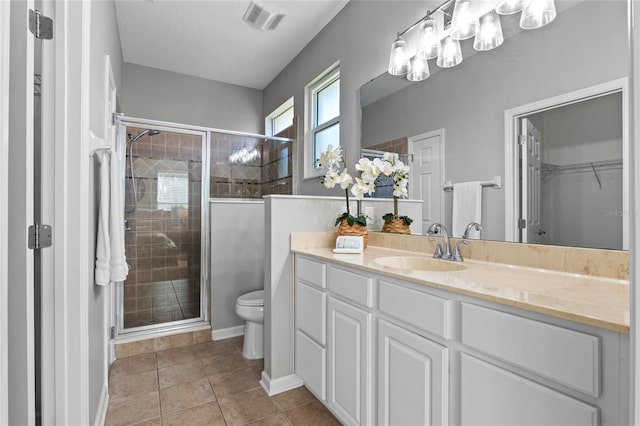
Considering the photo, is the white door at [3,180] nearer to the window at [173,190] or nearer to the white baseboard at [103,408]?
the white baseboard at [103,408]

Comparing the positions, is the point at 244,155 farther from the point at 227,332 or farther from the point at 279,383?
the point at 279,383

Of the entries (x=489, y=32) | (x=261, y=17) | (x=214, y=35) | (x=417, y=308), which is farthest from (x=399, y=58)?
(x=214, y=35)

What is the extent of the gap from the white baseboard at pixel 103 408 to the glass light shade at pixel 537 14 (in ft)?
8.55

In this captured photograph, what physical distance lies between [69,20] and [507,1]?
70.5 inches

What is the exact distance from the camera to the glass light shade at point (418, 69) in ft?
6.17

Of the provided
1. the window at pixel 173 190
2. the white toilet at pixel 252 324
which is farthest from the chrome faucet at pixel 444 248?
the window at pixel 173 190

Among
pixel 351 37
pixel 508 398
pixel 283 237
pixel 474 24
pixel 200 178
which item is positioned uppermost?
pixel 351 37

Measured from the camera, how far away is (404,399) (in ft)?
3.95

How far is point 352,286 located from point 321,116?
83.9 inches

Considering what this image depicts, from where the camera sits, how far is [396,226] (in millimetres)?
2070

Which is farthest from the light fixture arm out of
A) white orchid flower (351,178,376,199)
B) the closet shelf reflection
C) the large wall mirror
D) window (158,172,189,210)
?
window (158,172,189,210)

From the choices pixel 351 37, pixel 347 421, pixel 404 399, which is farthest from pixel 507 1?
pixel 347 421

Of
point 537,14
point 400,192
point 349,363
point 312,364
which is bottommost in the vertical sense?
point 312,364

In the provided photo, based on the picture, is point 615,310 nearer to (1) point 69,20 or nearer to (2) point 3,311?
(2) point 3,311
